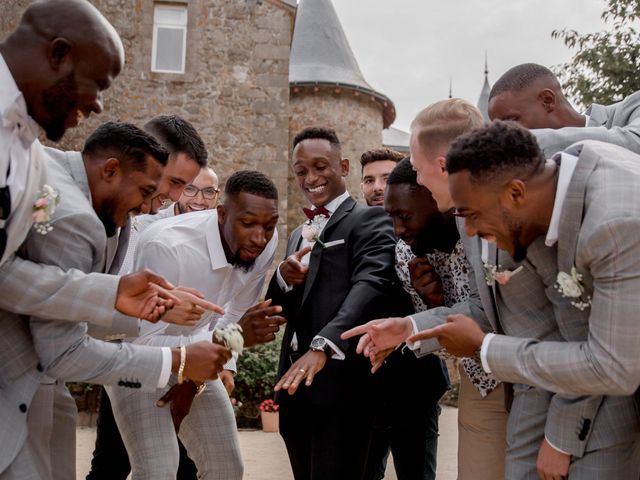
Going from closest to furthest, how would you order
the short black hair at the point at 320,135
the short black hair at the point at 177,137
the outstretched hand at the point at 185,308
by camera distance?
1. the outstretched hand at the point at 185,308
2. the short black hair at the point at 320,135
3. the short black hair at the point at 177,137

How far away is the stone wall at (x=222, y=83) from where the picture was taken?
14828 mm

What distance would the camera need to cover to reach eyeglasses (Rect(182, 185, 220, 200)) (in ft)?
18.9

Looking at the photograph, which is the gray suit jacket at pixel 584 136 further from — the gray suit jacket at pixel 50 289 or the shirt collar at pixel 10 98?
the shirt collar at pixel 10 98

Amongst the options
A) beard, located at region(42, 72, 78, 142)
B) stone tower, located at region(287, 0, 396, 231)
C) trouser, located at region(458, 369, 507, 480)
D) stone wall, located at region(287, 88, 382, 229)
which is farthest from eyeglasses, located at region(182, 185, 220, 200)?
stone wall, located at region(287, 88, 382, 229)

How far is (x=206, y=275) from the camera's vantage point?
4074 mm

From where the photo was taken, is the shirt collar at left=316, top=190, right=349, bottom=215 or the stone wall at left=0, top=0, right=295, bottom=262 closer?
the shirt collar at left=316, top=190, right=349, bottom=215

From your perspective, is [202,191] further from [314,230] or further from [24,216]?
[24,216]

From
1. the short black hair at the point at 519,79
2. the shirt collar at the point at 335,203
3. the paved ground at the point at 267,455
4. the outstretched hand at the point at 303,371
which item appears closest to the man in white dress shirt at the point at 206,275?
the shirt collar at the point at 335,203

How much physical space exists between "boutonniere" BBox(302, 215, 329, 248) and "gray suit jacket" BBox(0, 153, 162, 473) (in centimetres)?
163

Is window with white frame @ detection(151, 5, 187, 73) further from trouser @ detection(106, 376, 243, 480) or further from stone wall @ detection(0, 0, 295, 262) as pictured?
trouser @ detection(106, 376, 243, 480)

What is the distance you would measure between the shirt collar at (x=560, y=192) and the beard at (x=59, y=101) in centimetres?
187

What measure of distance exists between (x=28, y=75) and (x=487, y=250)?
2.04 metres

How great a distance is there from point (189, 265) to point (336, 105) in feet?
51.6

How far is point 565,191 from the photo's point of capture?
2531 mm
